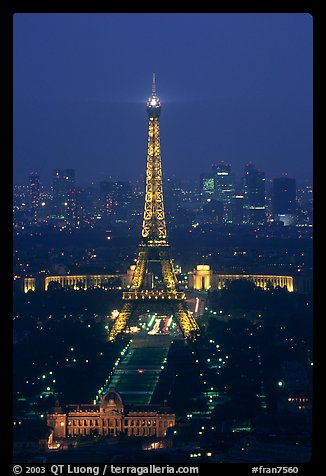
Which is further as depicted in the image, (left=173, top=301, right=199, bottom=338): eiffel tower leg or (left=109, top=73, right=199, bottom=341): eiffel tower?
(left=109, top=73, right=199, bottom=341): eiffel tower

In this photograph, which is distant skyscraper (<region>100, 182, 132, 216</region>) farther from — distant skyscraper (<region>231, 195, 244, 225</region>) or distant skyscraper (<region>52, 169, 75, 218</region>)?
distant skyscraper (<region>231, 195, 244, 225</region>)

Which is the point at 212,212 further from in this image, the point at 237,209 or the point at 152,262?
the point at 152,262

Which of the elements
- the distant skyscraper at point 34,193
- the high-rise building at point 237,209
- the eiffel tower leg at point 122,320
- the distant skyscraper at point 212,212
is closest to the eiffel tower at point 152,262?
the eiffel tower leg at point 122,320

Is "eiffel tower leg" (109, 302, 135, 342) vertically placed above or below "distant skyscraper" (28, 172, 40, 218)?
below

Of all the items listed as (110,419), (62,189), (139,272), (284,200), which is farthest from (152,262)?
(62,189)

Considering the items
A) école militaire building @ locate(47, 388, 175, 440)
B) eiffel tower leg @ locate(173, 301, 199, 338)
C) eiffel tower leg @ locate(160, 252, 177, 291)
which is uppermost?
eiffel tower leg @ locate(160, 252, 177, 291)

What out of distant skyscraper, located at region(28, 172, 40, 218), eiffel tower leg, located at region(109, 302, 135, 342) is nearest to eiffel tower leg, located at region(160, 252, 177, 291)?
eiffel tower leg, located at region(109, 302, 135, 342)
